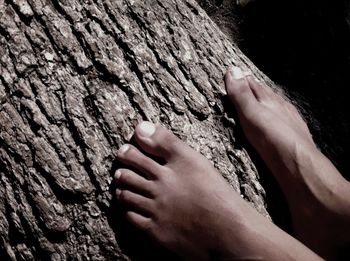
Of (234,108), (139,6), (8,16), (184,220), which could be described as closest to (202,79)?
(234,108)

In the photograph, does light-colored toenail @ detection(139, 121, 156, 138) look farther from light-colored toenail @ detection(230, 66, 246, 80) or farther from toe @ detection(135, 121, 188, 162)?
light-colored toenail @ detection(230, 66, 246, 80)

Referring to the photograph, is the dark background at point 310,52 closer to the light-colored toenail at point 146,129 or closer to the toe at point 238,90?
the toe at point 238,90

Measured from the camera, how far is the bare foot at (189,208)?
1003 mm

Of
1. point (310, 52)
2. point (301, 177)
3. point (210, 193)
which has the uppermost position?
point (310, 52)

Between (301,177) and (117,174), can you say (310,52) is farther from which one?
(117,174)

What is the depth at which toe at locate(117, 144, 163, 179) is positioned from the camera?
0.99m

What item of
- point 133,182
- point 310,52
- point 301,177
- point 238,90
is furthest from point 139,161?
point 310,52

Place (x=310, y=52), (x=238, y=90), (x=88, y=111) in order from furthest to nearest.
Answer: (x=310, y=52), (x=238, y=90), (x=88, y=111)

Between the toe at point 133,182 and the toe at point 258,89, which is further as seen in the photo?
the toe at point 258,89

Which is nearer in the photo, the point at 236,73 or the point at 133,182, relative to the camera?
the point at 133,182

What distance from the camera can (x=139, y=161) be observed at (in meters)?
1.03

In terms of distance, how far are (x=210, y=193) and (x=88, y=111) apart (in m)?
0.36

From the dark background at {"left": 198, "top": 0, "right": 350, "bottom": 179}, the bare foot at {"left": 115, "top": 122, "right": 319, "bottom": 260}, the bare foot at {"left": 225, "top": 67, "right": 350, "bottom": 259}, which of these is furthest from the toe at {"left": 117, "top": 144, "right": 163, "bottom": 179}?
the dark background at {"left": 198, "top": 0, "right": 350, "bottom": 179}

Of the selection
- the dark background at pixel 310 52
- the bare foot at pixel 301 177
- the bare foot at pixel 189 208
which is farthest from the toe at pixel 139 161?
the dark background at pixel 310 52
